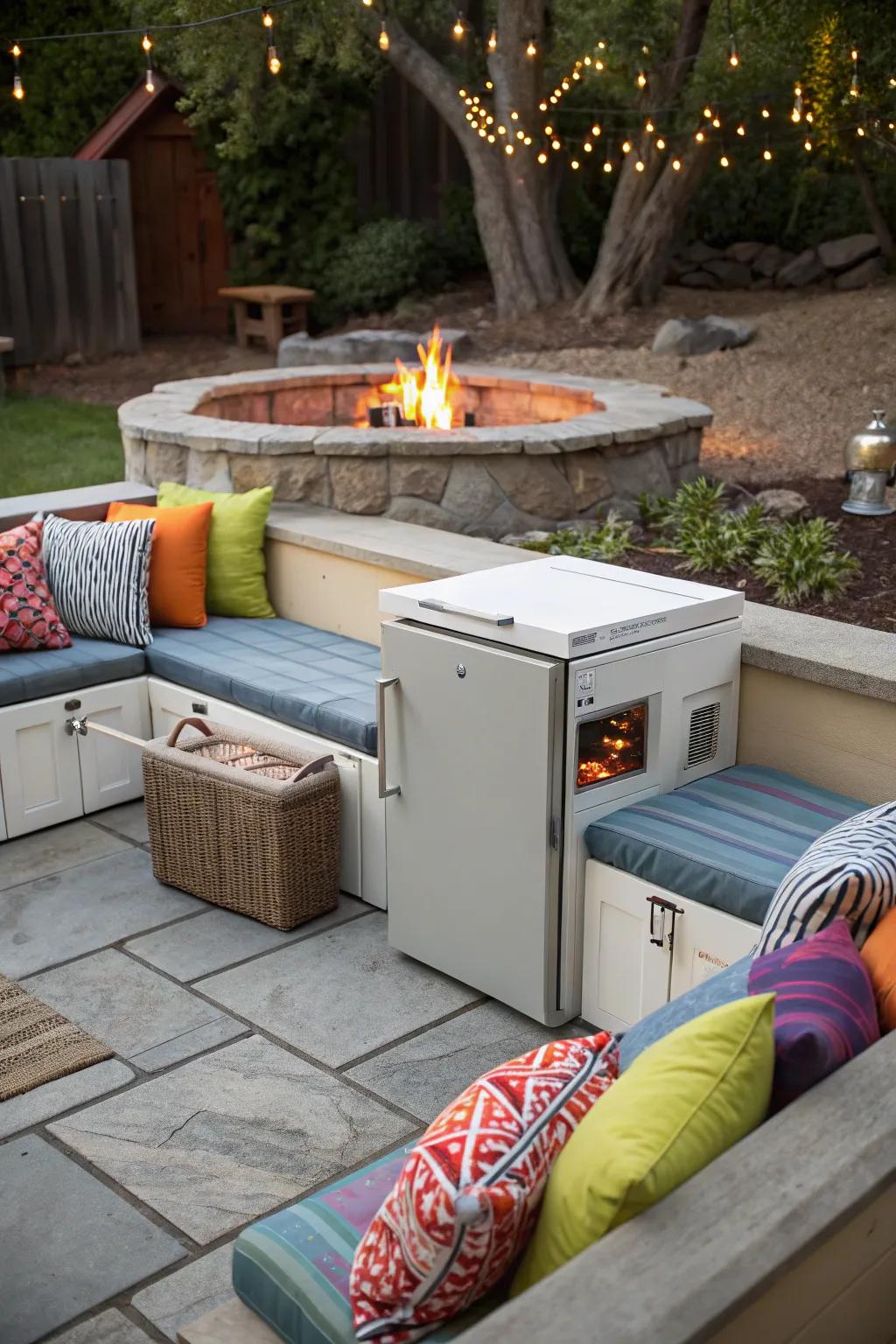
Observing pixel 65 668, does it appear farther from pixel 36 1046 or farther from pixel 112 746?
pixel 36 1046

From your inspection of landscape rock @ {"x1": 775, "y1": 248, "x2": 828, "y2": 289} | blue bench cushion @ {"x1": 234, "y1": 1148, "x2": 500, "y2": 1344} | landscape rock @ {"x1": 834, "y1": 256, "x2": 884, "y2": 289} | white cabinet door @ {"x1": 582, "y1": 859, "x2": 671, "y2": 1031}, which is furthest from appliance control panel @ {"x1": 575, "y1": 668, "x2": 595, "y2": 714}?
landscape rock @ {"x1": 775, "y1": 248, "x2": 828, "y2": 289}

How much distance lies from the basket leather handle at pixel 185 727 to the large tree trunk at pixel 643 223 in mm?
7075

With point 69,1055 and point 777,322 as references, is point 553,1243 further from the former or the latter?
point 777,322

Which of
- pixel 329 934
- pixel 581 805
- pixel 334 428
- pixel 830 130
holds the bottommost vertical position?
pixel 329 934

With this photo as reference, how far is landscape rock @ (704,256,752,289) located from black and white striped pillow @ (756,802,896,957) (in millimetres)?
10162

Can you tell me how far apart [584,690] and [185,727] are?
5.14ft

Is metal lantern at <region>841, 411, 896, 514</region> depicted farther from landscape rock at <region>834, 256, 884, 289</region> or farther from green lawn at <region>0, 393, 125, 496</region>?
landscape rock at <region>834, 256, 884, 289</region>

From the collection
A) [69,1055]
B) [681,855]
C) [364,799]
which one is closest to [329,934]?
[364,799]

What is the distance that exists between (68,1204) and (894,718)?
2067 mm

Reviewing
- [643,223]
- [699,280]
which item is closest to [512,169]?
[643,223]

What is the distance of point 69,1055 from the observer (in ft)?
10.6

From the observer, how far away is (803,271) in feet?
37.3

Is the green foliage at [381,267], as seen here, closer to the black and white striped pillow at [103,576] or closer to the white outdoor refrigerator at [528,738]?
the black and white striped pillow at [103,576]

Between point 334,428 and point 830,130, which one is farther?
point 830,130
